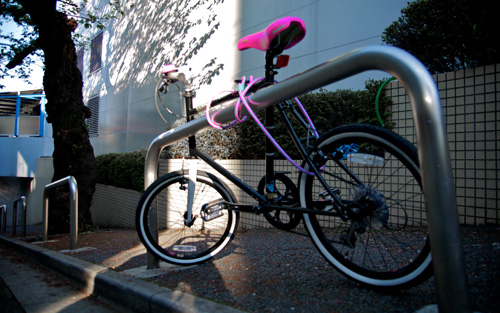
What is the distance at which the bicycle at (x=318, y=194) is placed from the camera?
180 centimetres

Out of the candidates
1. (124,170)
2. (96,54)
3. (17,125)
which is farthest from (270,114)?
(17,125)

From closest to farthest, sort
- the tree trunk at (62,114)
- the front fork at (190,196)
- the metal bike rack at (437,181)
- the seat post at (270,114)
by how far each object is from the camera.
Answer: the metal bike rack at (437,181) < the seat post at (270,114) < the front fork at (190,196) < the tree trunk at (62,114)

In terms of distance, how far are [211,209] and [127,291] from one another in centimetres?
82

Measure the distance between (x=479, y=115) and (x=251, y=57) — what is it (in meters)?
5.06

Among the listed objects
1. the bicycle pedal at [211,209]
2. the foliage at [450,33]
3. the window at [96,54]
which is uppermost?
the window at [96,54]

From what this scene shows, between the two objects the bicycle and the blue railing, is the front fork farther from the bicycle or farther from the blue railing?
the blue railing

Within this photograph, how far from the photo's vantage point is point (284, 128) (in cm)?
520

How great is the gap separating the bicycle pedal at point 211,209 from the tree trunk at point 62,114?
17.3ft

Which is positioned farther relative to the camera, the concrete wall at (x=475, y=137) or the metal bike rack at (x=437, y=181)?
the concrete wall at (x=475, y=137)

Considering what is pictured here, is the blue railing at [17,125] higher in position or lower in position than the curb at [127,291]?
higher

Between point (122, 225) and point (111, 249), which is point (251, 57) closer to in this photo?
point (111, 249)

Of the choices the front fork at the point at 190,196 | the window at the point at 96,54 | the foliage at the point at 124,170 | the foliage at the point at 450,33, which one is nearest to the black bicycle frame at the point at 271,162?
the front fork at the point at 190,196

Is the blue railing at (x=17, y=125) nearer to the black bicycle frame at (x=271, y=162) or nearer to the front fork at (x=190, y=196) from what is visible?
the front fork at (x=190, y=196)

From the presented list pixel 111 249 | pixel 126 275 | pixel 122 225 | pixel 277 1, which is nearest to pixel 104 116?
pixel 122 225
